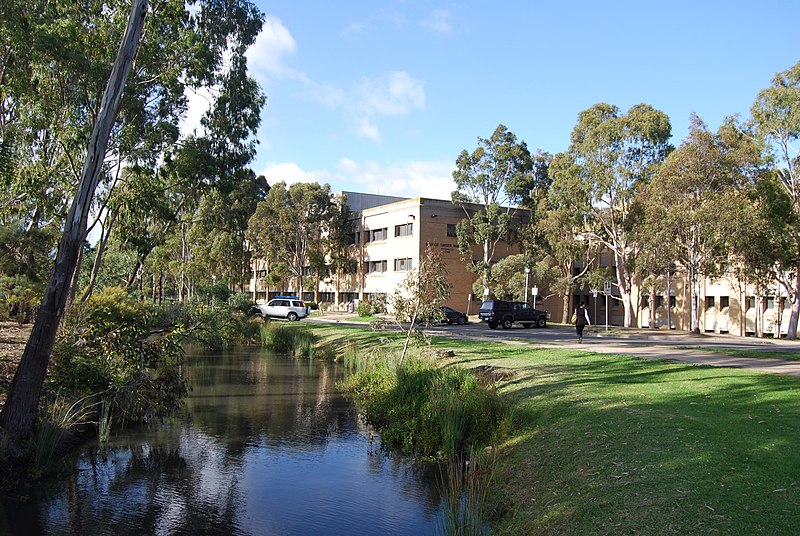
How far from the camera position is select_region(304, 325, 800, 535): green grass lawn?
6.20 metres

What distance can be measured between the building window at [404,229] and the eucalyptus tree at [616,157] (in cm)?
1702

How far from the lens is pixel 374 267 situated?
207 ft

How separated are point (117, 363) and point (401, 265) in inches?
1743

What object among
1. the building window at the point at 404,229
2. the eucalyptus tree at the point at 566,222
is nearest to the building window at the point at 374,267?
the building window at the point at 404,229

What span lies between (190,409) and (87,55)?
1080 cm

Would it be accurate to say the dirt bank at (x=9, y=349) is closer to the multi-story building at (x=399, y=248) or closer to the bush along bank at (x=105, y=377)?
the bush along bank at (x=105, y=377)

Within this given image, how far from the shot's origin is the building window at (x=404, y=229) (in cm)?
5728

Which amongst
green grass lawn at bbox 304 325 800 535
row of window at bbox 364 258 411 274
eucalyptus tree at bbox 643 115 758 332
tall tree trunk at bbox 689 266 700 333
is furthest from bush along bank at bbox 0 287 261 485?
row of window at bbox 364 258 411 274

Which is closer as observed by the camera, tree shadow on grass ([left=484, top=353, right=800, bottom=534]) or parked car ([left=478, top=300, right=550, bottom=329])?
tree shadow on grass ([left=484, top=353, right=800, bottom=534])

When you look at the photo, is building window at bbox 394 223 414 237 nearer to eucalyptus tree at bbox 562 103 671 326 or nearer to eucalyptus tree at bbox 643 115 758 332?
eucalyptus tree at bbox 562 103 671 326

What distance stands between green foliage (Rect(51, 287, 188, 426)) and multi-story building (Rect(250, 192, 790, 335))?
78.2 ft

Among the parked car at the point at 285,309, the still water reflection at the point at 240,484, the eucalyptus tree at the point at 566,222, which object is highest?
the eucalyptus tree at the point at 566,222

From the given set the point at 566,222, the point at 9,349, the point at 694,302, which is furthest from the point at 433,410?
the point at 566,222

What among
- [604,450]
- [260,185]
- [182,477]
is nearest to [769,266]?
[604,450]
